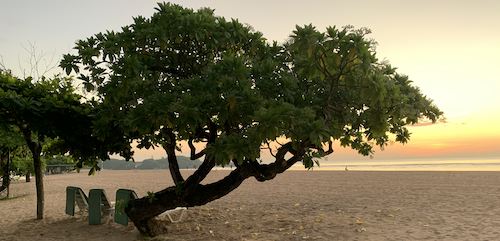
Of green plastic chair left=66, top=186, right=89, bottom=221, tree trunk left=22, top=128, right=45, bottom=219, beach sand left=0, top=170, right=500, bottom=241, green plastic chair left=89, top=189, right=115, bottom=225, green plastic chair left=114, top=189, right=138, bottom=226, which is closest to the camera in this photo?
green plastic chair left=114, top=189, right=138, bottom=226

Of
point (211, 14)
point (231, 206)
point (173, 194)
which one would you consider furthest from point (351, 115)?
point (231, 206)

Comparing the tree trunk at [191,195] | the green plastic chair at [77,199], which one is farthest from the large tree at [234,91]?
the green plastic chair at [77,199]

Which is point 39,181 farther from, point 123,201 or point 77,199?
point 123,201

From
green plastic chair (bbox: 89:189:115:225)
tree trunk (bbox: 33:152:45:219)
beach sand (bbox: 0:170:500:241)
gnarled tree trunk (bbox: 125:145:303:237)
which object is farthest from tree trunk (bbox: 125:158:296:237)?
tree trunk (bbox: 33:152:45:219)

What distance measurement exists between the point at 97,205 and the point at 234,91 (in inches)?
247

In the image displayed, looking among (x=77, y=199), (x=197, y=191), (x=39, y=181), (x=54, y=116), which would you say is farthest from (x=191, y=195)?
(x=39, y=181)

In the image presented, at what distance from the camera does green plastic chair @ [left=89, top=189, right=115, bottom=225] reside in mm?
8680

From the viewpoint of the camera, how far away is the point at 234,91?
4.73 metres

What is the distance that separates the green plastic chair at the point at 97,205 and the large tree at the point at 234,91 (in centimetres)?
156

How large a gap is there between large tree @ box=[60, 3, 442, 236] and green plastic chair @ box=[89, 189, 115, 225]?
1559mm

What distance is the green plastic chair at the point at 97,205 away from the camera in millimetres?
8680

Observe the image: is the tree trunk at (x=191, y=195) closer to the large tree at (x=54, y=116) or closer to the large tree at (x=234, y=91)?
the large tree at (x=234, y=91)

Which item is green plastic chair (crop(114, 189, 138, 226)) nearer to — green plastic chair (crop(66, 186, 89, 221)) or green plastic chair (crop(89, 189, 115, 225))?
green plastic chair (crop(89, 189, 115, 225))

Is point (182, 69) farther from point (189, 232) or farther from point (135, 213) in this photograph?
point (189, 232)
